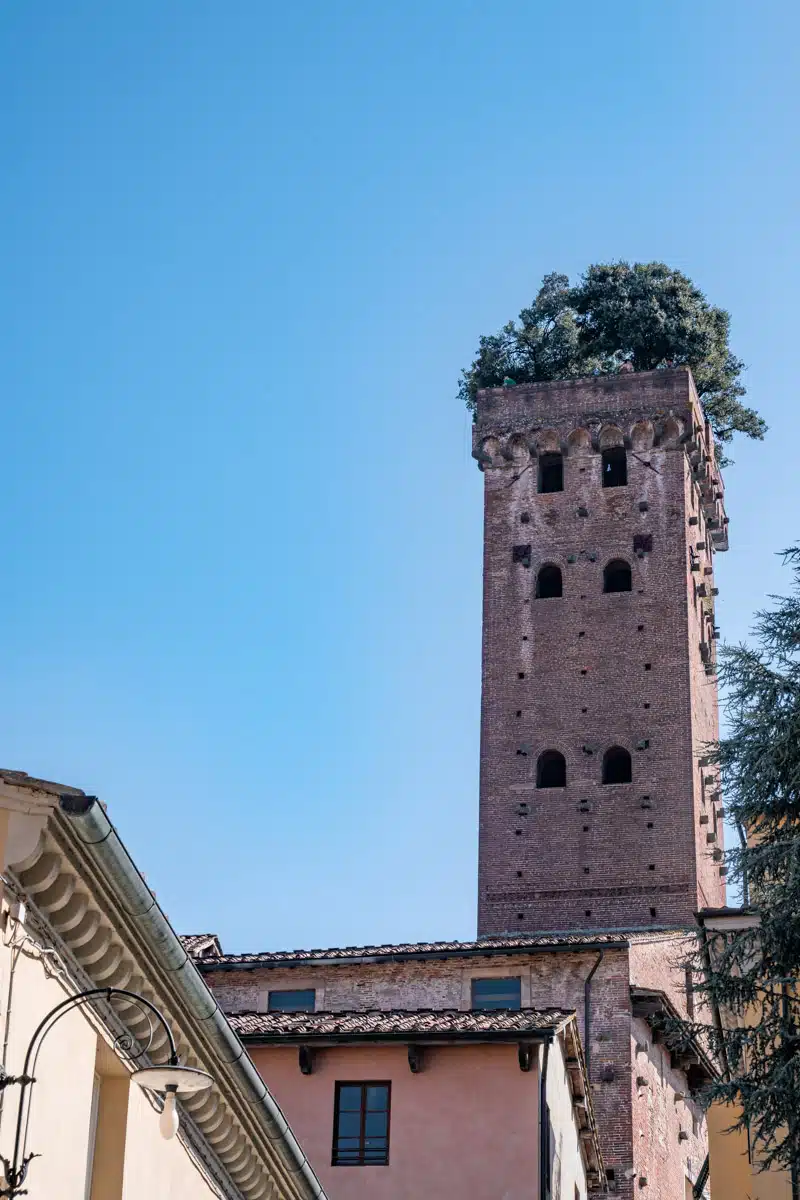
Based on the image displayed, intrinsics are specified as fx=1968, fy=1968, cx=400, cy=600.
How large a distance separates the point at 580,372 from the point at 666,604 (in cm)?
880

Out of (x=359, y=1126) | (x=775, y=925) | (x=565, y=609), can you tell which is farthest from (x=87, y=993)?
(x=565, y=609)

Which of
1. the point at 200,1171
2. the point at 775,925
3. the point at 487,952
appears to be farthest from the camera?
the point at 487,952

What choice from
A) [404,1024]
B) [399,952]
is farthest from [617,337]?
[404,1024]

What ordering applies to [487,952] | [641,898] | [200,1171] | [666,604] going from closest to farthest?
[200,1171] → [487,952] → [641,898] → [666,604]

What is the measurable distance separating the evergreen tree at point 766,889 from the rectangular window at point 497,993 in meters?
10.2

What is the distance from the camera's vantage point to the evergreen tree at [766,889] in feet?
55.1

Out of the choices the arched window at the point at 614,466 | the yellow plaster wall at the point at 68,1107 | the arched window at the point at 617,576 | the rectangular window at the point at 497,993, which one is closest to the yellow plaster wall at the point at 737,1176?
the rectangular window at the point at 497,993

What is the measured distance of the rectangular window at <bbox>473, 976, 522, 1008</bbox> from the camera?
28516 mm

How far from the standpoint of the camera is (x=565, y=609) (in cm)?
4481

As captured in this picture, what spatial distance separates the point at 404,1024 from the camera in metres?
20.9

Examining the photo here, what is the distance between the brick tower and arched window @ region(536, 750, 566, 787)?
0.13ft

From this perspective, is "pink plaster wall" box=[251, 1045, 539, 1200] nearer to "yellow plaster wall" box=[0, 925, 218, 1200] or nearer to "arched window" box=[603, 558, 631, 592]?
"yellow plaster wall" box=[0, 925, 218, 1200]

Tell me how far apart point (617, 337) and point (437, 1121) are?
111 feet

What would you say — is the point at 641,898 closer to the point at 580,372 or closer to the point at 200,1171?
the point at 580,372
